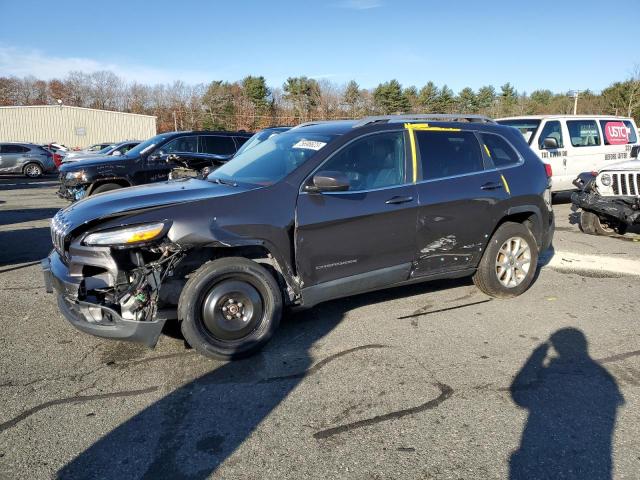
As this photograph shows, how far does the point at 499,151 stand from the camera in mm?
5445

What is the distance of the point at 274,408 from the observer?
3256mm

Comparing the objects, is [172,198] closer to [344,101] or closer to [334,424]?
[334,424]

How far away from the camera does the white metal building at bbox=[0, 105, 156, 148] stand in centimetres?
4250

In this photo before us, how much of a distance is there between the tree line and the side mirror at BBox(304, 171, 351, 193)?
46.2 metres

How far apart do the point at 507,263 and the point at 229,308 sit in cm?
309

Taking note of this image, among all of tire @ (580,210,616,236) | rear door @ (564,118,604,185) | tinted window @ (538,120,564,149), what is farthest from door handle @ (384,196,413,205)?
rear door @ (564,118,604,185)

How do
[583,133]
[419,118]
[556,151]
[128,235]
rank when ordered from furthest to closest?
[583,133]
[556,151]
[419,118]
[128,235]

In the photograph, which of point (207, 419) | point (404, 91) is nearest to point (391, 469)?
point (207, 419)

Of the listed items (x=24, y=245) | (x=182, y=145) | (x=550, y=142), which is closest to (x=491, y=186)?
(x=550, y=142)

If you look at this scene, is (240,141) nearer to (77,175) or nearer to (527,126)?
(77,175)

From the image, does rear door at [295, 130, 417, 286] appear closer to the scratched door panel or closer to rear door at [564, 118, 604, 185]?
the scratched door panel

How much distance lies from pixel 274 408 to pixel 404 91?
210 ft

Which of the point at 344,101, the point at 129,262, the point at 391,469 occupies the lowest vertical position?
the point at 391,469

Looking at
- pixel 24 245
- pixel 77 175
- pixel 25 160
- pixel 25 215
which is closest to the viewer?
pixel 24 245
